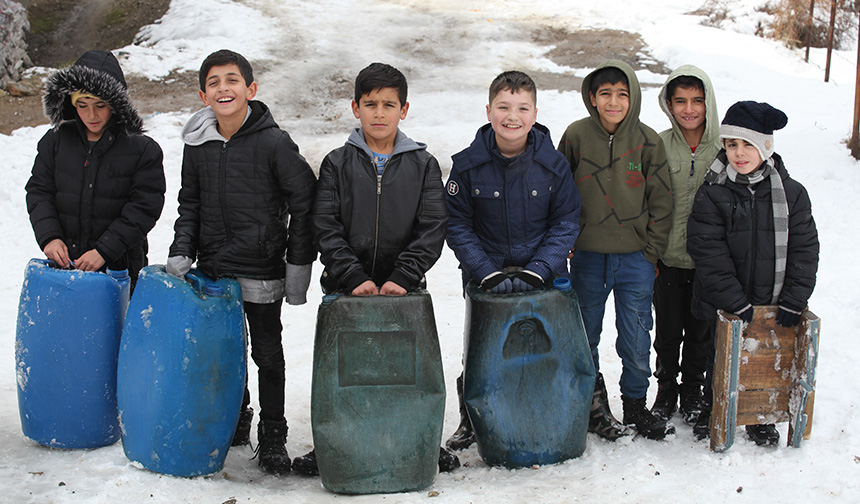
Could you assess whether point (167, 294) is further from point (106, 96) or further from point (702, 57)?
point (702, 57)

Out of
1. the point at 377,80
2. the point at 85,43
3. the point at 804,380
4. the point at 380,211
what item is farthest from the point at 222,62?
the point at 85,43

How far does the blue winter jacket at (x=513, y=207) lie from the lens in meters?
3.45

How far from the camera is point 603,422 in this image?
3787mm

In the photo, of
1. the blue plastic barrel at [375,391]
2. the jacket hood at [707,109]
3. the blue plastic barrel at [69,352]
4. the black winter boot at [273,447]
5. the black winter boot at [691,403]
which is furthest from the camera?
the black winter boot at [691,403]

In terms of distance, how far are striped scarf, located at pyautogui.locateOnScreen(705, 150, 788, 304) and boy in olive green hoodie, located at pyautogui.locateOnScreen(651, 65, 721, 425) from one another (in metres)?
0.25

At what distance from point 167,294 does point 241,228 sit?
0.44 m

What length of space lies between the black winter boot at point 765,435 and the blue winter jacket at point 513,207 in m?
1.23

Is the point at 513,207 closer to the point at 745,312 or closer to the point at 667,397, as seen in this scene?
the point at 745,312

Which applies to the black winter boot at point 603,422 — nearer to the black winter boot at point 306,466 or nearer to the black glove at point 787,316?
the black glove at point 787,316

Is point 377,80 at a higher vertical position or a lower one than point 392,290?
higher

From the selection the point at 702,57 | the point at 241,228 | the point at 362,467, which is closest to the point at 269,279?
the point at 241,228

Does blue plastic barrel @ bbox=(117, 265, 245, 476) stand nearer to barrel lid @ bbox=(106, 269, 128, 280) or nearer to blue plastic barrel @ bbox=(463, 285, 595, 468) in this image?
barrel lid @ bbox=(106, 269, 128, 280)

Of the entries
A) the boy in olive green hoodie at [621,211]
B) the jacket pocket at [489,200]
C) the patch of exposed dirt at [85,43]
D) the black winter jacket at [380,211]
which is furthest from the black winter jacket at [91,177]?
the patch of exposed dirt at [85,43]

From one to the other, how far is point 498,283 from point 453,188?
528 mm
